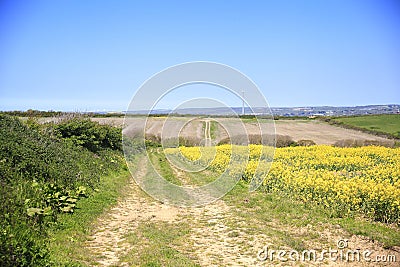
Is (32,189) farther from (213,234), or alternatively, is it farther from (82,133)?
(82,133)

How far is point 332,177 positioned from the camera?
43.7ft

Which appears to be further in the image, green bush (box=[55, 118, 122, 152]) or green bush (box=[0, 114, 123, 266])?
green bush (box=[55, 118, 122, 152])

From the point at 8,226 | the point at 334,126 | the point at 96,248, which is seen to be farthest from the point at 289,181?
the point at 334,126

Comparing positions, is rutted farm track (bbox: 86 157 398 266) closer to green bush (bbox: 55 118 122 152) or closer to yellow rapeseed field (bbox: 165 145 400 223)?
yellow rapeseed field (bbox: 165 145 400 223)

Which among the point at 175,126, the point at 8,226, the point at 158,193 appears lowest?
the point at 158,193

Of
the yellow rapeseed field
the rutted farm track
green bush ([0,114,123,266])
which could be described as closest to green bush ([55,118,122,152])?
green bush ([0,114,123,266])

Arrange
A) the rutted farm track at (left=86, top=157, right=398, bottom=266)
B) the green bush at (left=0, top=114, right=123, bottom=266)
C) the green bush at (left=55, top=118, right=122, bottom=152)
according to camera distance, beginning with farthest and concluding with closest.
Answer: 1. the green bush at (left=55, top=118, right=122, bottom=152)
2. the rutted farm track at (left=86, top=157, right=398, bottom=266)
3. the green bush at (left=0, top=114, right=123, bottom=266)

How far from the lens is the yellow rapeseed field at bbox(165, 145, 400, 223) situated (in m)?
10.1

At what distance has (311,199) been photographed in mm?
11797

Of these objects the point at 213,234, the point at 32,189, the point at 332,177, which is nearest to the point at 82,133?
the point at 32,189

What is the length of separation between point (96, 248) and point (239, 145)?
1560 centimetres

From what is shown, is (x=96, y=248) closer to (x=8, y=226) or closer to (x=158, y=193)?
(x=8, y=226)

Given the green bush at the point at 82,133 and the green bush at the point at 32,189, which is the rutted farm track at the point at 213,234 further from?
the green bush at the point at 82,133

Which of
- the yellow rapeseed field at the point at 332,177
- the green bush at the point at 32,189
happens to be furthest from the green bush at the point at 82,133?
the yellow rapeseed field at the point at 332,177
